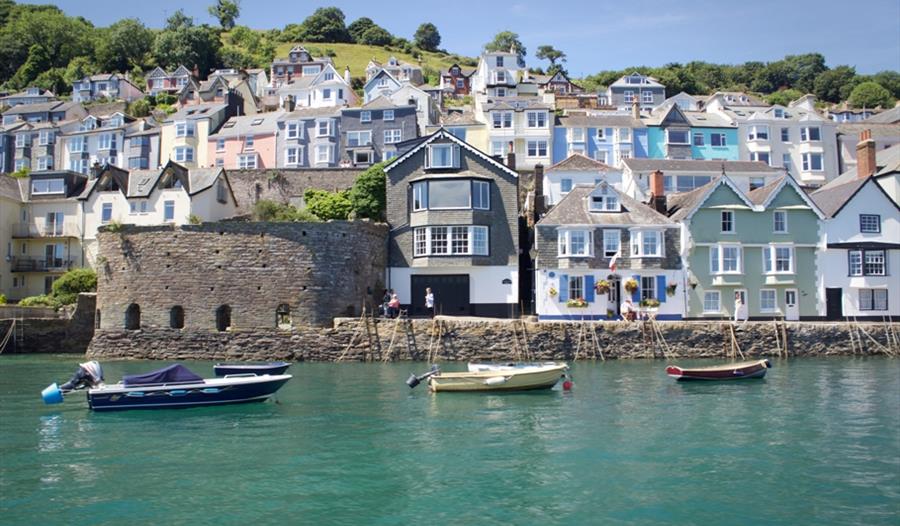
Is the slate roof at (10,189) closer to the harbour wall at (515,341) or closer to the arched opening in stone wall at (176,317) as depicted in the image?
the arched opening in stone wall at (176,317)

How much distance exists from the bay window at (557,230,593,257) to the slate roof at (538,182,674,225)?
1.90ft

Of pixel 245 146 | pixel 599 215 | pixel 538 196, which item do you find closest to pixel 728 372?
pixel 599 215

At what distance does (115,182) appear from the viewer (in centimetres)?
5688

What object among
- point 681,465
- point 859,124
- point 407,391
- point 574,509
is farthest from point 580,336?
point 859,124

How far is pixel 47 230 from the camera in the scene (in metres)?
58.7

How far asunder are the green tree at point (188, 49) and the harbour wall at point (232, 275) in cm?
10877

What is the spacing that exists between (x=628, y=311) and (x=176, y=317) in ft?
82.9

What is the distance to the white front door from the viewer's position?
4341 cm

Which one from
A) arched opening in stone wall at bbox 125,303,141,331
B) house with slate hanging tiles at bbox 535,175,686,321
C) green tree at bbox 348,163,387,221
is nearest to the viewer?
arched opening in stone wall at bbox 125,303,141,331

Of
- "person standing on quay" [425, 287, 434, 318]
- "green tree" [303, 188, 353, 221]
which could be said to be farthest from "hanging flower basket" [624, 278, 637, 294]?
"green tree" [303, 188, 353, 221]

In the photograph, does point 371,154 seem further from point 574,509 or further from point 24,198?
point 574,509

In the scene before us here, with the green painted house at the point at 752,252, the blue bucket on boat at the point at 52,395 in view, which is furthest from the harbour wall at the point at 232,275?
the green painted house at the point at 752,252

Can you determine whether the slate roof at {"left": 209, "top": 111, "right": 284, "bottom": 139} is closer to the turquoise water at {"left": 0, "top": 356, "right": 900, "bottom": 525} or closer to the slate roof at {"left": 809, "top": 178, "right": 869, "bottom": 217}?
the slate roof at {"left": 809, "top": 178, "right": 869, "bottom": 217}

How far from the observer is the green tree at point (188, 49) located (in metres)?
140
